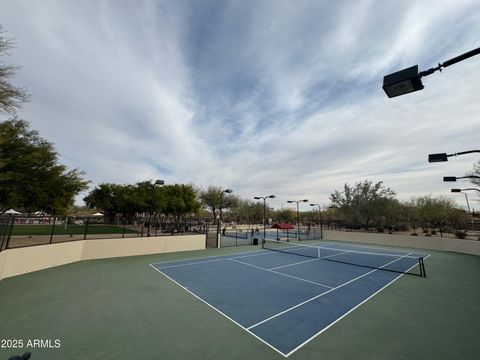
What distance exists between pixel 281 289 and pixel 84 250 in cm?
1533

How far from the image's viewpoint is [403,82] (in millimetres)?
3691

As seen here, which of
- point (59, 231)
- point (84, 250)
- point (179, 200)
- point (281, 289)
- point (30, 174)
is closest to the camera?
point (281, 289)

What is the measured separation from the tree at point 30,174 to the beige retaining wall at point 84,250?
28.4ft

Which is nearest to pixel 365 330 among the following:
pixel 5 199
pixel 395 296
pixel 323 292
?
pixel 323 292

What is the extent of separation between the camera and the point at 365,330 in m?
6.79

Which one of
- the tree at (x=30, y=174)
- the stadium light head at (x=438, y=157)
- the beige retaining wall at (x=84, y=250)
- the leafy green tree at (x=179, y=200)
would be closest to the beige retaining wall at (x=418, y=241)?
the beige retaining wall at (x=84, y=250)

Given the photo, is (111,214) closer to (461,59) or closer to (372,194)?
(372,194)

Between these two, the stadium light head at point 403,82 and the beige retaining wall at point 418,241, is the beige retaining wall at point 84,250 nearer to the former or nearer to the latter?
the stadium light head at point 403,82

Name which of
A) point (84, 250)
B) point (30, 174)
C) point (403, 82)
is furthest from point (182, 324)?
point (30, 174)

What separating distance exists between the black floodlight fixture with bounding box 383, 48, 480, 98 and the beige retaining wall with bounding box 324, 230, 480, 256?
1194 inches

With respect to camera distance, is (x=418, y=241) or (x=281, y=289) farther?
(x=418, y=241)

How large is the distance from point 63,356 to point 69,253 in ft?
42.4

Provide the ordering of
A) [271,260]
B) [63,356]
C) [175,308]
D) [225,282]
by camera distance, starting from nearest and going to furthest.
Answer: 1. [63,356]
2. [175,308]
3. [225,282]
4. [271,260]

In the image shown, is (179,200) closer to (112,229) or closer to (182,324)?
(112,229)
